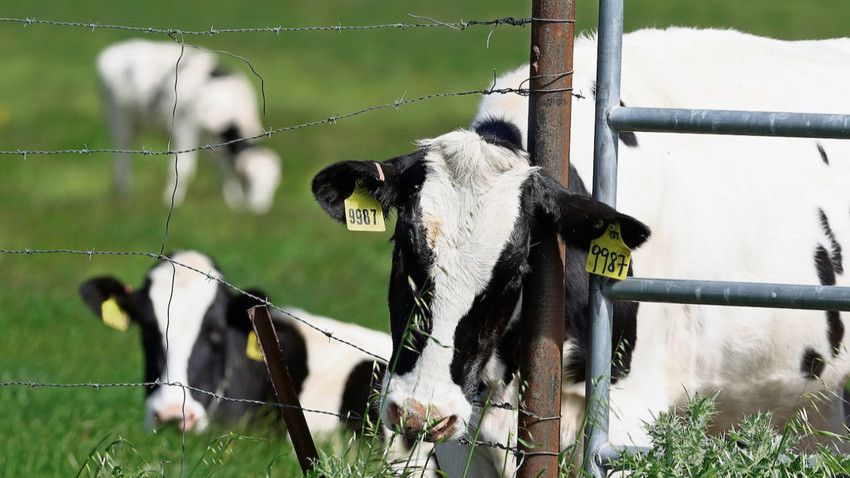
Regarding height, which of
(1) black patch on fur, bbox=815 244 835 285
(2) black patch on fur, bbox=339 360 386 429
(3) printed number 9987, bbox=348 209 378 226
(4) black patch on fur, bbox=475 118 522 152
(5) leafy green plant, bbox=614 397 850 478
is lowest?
(2) black patch on fur, bbox=339 360 386 429

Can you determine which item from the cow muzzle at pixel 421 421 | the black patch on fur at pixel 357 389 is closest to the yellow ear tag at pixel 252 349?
the black patch on fur at pixel 357 389

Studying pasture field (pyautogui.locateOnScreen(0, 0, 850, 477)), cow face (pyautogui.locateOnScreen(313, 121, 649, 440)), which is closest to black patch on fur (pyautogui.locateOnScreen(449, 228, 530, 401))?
cow face (pyautogui.locateOnScreen(313, 121, 649, 440))

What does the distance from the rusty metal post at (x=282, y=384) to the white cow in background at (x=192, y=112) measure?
654 inches

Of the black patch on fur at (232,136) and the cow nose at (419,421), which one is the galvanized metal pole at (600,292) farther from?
the black patch on fur at (232,136)

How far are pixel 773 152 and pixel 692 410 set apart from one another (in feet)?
5.87

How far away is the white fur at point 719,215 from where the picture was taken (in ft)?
13.5

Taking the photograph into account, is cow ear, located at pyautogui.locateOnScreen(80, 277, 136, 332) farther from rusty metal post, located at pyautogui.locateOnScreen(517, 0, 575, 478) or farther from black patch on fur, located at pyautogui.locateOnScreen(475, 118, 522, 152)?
rusty metal post, located at pyautogui.locateOnScreen(517, 0, 575, 478)

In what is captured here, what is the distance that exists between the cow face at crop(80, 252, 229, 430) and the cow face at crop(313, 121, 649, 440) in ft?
10.7

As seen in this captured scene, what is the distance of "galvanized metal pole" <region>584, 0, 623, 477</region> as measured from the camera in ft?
10.7

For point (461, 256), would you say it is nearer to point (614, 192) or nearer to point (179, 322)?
point (614, 192)

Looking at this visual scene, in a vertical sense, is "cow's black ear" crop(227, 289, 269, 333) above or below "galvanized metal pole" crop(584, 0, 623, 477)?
below

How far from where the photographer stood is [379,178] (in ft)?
12.0

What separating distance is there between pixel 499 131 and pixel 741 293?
112 centimetres

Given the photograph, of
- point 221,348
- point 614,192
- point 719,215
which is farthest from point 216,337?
point 614,192
